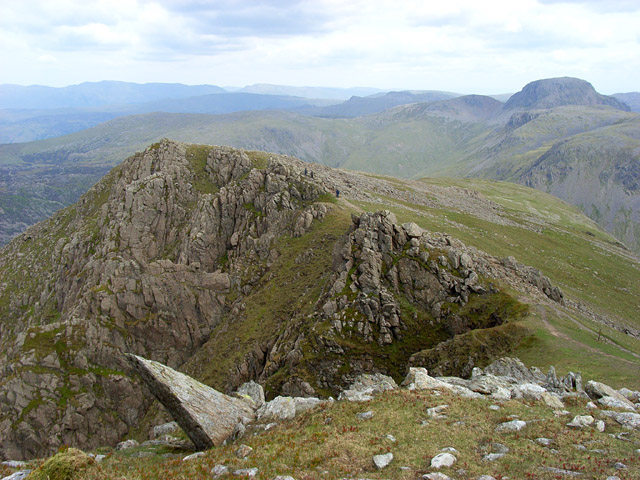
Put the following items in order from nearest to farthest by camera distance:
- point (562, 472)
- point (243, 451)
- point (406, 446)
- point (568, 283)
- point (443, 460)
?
point (562, 472), point (443, 460), point (406, 446), point (243, 451), point (568, 283)

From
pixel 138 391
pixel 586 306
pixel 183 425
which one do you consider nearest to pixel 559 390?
pixel 183 425

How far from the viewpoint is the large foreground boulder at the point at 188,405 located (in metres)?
23.2

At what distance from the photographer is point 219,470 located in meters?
18.5

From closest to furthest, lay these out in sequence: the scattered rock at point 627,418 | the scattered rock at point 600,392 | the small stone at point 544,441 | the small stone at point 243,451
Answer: the small stone at point 544,441, the scattered rock at point 627,418, the small stone at point 243,451, the scattered rock at point 600,392

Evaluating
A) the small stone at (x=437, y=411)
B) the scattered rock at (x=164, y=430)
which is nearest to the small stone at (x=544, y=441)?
the small stone at (x=437, y=411)

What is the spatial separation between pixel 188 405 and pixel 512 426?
62.4ft

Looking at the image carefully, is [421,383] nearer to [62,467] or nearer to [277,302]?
[62,467]

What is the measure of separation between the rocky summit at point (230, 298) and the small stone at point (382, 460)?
157 millimetres

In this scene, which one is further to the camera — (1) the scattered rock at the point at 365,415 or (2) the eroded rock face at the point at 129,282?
(2) the eroded rock face at the point at 129,282

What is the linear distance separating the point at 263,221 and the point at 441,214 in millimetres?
54351

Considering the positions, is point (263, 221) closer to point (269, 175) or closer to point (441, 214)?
point (269, 175)

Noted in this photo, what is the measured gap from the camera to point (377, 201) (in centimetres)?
10350

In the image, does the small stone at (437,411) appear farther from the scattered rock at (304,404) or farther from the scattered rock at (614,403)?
the scattered rock at (614,403)

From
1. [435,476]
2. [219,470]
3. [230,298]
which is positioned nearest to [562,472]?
[435,476]
